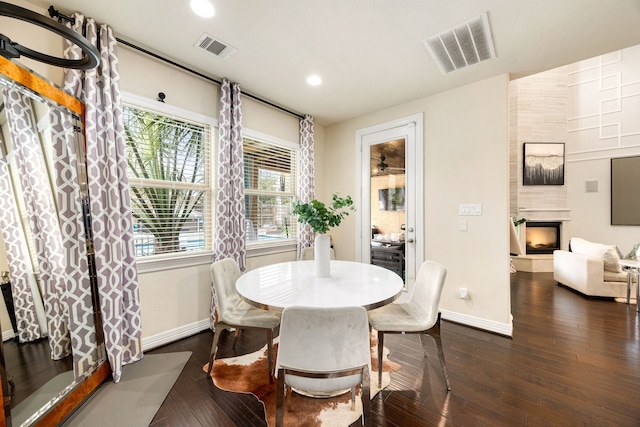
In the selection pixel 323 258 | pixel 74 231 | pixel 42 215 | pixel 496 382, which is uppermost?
pixel 42 215

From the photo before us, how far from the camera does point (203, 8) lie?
177 centimetres

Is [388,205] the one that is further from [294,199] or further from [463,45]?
[463,45]

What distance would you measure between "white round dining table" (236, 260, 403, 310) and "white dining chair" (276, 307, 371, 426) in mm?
265

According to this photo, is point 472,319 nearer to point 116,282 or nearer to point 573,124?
point 116,282

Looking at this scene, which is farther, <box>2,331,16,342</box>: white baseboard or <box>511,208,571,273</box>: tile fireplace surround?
<box>511,208,571,273</box>: tile fireplace surround

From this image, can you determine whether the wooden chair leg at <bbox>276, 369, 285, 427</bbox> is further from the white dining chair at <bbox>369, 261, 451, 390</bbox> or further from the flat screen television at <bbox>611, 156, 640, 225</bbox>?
the flat screen television at <bbox>611, 156, 640, 225</bbox>

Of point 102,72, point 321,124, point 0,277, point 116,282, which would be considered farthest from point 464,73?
point 0,277

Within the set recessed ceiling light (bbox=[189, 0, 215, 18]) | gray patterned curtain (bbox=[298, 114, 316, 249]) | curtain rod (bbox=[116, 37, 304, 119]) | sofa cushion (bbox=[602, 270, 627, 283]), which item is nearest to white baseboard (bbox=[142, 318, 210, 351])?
gray patterned curtain (bbox=[298, 114, 316, 249])

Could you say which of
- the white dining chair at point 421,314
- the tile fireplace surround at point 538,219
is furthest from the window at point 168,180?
the tile fireplace surround at point 538,219

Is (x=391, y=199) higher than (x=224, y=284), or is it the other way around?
(x=391, y=199)

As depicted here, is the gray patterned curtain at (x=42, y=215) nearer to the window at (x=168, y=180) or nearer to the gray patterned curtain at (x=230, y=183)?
the window at (x=168, y=180)

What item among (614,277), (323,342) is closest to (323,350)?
(323,342)

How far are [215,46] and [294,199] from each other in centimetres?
207

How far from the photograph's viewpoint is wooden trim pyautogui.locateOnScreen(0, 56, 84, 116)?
4.37ft
